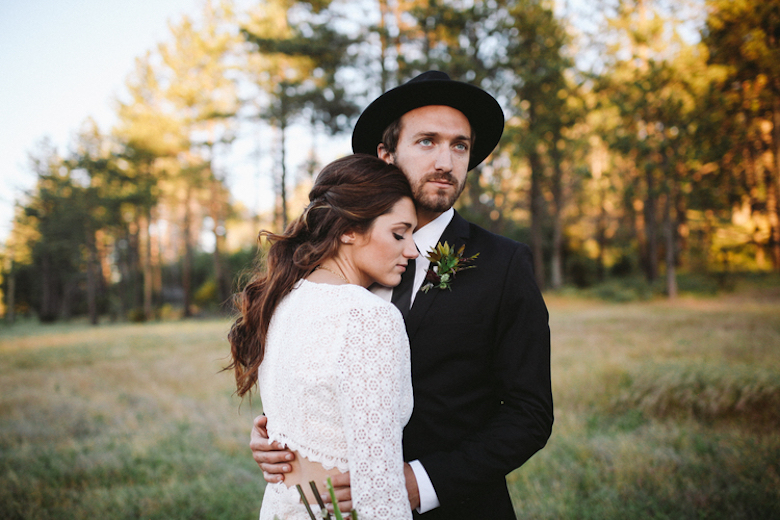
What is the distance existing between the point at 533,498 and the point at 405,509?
3599 millimetres

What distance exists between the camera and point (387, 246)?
1.75m

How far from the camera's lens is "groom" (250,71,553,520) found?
1.62 metres

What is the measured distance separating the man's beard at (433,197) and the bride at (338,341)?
10 cm

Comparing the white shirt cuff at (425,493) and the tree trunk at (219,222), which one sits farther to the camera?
the tree trunk at (219,222)

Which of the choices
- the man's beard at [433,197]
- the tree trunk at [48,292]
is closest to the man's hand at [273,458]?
the man's beard at [433,197]

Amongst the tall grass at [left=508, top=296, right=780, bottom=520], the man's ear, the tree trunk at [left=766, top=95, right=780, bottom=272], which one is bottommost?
the tall grass at [left=508, top=296, right=780, bottom=520]

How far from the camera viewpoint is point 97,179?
3253cm

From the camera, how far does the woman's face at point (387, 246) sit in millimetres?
1748

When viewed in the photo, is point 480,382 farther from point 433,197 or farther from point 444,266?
point 433,197

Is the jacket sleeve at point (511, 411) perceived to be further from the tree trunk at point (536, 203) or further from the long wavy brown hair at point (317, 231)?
the tree trunk at point (536, 203)

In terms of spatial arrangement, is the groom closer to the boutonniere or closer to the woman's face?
the boutonniere

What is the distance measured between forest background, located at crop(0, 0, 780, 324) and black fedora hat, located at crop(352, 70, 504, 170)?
41.4 feet

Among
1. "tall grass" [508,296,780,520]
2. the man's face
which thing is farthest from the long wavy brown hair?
"tall grass" [508,296,780,520]

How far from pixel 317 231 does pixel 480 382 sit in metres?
0.88
